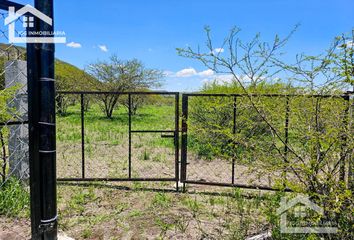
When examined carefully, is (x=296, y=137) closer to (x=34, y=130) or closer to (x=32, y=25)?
(x=34, y=130)

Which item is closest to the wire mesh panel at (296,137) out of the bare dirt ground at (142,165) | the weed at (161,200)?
the weed at (161,200)

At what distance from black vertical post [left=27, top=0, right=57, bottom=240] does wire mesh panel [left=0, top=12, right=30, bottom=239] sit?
2.55 feet

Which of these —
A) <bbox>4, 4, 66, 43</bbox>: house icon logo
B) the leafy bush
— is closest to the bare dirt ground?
the leafy bush

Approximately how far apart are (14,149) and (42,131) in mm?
2218

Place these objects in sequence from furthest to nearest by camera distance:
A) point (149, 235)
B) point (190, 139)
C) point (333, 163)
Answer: point (190, 139) < point (149, 235) < point (333, 163)

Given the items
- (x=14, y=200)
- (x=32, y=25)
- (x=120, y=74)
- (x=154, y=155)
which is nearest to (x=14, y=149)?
(x=14, y=200)

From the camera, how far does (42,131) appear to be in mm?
1765

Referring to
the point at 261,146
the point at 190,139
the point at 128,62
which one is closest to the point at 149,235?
the point at 261,146

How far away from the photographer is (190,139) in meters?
7.70

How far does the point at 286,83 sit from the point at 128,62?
1543 cm

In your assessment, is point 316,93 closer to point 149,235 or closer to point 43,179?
point 149,235

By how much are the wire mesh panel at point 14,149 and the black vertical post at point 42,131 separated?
0.78m

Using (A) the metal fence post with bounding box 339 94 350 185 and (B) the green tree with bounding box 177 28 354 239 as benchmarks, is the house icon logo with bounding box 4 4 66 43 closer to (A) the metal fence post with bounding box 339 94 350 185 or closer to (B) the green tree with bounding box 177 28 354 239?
(B) the green tree with bounding box 177 28 354 239

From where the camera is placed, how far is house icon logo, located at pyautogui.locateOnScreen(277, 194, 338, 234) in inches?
82.6
